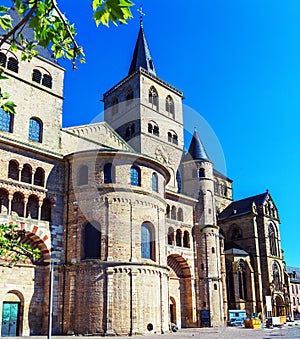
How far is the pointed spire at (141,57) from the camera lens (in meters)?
57.4

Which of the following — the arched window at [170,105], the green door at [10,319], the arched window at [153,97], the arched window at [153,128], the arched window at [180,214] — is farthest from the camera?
the arched window at [170,105]

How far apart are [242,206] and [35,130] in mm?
40442

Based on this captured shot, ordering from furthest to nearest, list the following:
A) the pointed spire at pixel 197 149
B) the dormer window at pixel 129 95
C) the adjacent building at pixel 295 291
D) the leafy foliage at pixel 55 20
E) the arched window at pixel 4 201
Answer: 1. the adjacent building at pixel 295 291
2. the dormer window at pixel 129 95
3. the pointed spire at pixel 197 149
4. the arched window at pixel 4 201
5. the leafy foliage at pixel 55 20

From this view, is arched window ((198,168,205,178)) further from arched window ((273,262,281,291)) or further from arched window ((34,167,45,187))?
arched window ((273,262,281,291))

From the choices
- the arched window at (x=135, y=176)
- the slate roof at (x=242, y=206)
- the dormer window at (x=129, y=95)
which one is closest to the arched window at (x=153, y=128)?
the dormer window at (x=129, y=95)

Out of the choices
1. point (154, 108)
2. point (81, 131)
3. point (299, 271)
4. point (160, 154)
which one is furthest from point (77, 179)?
point (299, 271)

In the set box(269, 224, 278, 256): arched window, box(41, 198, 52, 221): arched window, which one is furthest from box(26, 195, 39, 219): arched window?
box(269, 224, 278, 256): arched window

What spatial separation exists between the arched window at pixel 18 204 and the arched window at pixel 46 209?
1.88 meters

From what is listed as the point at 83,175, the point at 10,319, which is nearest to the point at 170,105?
the point at 83,175

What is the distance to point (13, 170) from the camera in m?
28.5

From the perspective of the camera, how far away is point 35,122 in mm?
32344

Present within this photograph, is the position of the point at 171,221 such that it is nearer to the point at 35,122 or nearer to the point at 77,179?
the point at 77,179

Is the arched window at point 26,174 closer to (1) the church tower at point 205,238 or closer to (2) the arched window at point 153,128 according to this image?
(1) the church tower at point 205,238

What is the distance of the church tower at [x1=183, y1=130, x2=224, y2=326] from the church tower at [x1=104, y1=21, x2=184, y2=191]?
9.11 ft
